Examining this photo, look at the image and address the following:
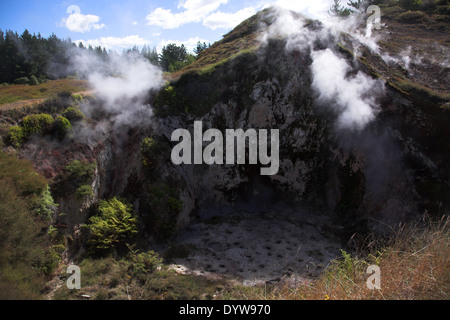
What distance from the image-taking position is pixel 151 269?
863cm

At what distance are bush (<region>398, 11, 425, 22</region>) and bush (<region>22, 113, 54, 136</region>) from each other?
2506cm

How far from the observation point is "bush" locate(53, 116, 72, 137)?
36.2 feet

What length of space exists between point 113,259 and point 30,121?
6501 mm

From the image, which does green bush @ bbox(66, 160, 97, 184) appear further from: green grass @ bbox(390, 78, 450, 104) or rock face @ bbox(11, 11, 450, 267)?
green grass @ bbox(390, 78, 450, 104)

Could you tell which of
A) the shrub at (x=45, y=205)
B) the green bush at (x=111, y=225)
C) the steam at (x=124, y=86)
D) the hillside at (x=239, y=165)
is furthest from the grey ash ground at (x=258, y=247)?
the steam at (x=124, y=86)

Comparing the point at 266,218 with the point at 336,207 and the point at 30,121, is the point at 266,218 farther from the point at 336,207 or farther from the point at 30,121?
the point at 30,121

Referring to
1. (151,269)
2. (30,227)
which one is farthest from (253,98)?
(30,227)

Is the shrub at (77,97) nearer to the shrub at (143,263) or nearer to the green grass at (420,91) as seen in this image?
the shrub at (143,263)

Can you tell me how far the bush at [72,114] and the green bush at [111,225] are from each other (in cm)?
406

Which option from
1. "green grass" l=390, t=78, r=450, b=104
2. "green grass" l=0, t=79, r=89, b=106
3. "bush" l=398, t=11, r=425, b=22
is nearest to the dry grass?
"green grass" l=390, t=78, r=450, b=104

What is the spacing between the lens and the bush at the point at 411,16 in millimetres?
20609

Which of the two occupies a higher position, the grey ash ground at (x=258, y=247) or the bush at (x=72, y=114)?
the bush at (x=72, y=114)

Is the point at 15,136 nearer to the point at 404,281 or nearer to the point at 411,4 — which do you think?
the point at 404,281

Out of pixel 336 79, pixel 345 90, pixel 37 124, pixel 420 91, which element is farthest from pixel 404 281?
pixel 420 91
